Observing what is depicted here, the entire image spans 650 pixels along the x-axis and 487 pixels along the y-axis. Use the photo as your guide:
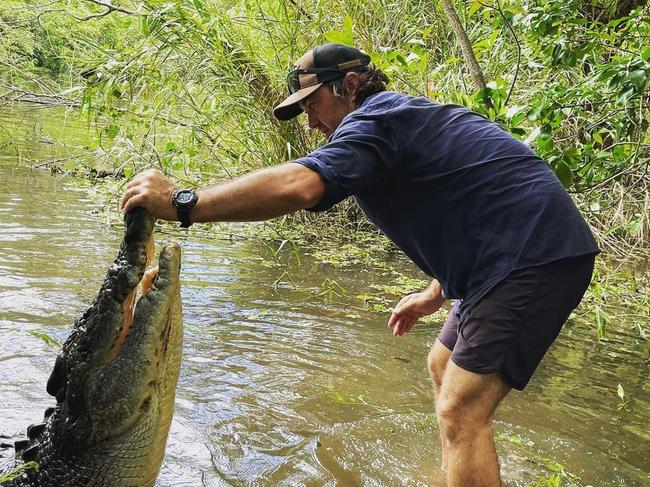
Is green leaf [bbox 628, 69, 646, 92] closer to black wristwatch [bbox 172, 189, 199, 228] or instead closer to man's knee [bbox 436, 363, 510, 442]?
man's knee [bbox 436, 363, 510, 442]

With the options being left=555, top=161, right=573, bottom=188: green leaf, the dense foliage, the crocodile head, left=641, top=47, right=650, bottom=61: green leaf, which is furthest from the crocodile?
the dense foliage

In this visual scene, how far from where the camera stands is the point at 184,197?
190cm

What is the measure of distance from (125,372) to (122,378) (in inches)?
0.9

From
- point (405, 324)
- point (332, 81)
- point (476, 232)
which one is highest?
point (332, 81)

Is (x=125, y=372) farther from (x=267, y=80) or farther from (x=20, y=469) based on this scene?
(x=267, y=80)

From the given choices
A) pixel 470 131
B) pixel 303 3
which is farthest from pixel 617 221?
pixel 470 131

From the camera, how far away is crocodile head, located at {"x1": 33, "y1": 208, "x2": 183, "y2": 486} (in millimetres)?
1965

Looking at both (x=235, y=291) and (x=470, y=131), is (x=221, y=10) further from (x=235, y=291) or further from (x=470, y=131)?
(x=470, y=131)

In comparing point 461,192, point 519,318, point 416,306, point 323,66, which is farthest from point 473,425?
point 323,66

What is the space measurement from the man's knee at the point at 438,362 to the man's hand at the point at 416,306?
0.18 m

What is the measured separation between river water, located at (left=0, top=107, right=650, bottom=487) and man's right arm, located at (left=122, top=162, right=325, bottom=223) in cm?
124

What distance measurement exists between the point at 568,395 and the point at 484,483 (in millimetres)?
1841

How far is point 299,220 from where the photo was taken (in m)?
7.14

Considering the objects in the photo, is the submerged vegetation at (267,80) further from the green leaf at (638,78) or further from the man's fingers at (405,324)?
the man's fingers at (405,324)
